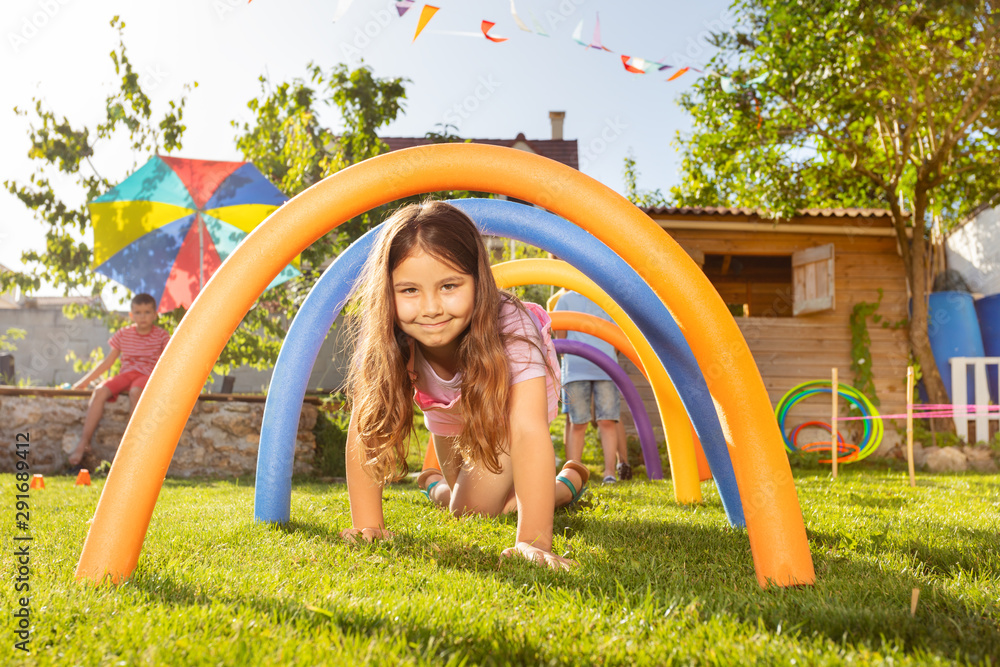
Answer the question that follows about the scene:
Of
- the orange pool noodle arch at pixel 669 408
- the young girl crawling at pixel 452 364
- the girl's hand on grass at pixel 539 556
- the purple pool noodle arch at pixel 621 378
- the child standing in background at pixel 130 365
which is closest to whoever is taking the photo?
the girl's hand on grass at pixel 539 556

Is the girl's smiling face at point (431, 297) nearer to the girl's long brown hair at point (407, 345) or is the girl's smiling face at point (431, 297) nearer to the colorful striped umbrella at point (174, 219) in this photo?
the girl's long brown hair at point (407, 345)

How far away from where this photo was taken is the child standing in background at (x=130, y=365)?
6.11m

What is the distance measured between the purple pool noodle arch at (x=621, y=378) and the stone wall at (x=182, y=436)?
277 cm

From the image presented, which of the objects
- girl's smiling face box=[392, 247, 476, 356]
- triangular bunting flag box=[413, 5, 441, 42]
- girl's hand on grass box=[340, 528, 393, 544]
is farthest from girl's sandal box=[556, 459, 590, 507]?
triangular bunting flag box=[413, 5, 441, 42]

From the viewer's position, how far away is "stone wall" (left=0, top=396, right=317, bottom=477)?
6156 millimetres

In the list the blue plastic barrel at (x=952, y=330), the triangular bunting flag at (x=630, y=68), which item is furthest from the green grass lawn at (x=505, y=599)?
the blue plastic barrel at (x=952, y=330)

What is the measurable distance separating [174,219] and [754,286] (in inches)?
473

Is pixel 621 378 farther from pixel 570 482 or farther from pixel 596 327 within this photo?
pixel 570 482

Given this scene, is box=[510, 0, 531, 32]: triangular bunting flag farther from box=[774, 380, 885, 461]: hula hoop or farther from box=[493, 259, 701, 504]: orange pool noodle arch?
box=[774, 380, 885, 461]: hula hoop

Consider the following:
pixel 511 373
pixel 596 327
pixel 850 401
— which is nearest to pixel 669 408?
pixel 596 327

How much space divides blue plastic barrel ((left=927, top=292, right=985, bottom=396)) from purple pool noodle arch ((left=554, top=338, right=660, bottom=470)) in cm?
635

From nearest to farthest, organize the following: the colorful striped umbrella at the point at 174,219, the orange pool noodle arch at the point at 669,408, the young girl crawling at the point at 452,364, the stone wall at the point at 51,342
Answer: the young girl crawling at the point at 452,364, the orange pool noodle arch at the point at 669,408, the colorful striped umbrella at the point at 174,219, the stone wall at the point at 51,342

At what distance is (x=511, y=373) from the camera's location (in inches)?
89.0

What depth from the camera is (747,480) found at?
186cm
